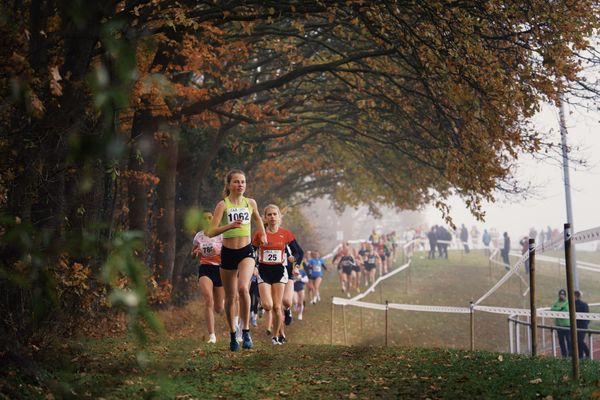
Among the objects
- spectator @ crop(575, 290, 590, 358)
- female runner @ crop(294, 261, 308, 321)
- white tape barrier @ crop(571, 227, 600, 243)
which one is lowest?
spectator @ crop(575, 290, 590, 358)

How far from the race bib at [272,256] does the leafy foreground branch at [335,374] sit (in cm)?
173

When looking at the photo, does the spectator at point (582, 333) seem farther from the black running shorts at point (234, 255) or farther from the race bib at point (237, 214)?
the race bib at point (237, 214)

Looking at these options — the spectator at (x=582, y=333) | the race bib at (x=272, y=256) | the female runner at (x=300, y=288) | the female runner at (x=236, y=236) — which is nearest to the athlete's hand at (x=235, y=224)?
the female runner at (x=236, y=236)

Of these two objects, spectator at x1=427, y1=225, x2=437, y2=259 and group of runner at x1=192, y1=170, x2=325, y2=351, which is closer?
group of runner at x1=192, y1=170, x2=325, y2=351

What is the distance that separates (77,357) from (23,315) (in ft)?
3.11

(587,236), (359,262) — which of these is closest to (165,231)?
(587,236)

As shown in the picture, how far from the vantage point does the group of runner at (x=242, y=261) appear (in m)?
9.98

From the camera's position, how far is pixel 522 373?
854 centimetres

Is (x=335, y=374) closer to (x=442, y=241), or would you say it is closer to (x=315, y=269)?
(x=315, y=269)

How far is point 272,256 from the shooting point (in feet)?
40.9

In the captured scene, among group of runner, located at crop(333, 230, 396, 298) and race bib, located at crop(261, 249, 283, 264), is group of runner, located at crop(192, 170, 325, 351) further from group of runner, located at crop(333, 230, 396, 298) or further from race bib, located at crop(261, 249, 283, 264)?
group of runner, located at crop(333, 230, 396, 298)

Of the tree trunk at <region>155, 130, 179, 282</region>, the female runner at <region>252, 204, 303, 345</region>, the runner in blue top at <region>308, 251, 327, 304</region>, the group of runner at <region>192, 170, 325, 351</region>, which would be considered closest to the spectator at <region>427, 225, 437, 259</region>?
the runner in blue top at <region>308, 251, 327, 304</region>

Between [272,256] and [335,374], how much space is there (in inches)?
151

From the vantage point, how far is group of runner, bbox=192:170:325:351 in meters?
9.98
